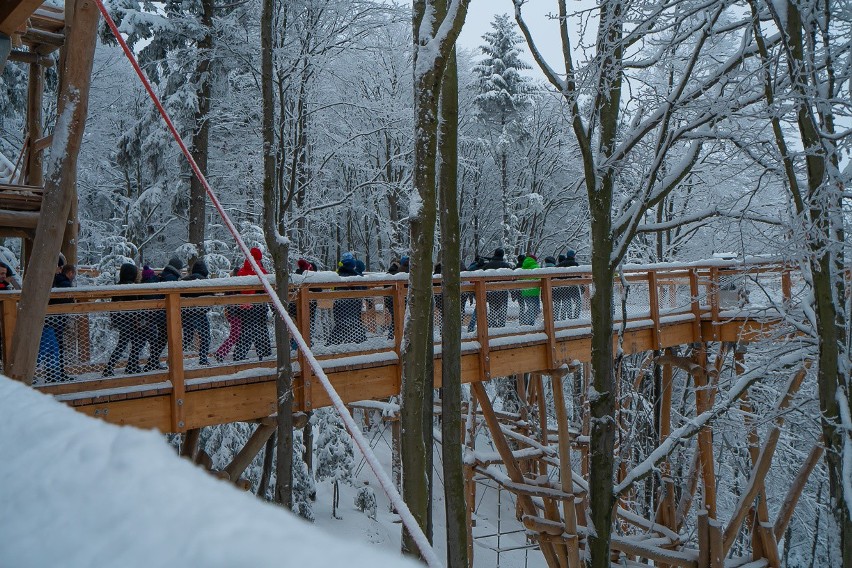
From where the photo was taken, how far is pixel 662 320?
11.0 m

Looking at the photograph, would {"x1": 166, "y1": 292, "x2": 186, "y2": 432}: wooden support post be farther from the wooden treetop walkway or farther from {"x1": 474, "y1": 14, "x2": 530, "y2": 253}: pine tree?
{"x1": 474, "y1": 14, "x2": 530, "y2": 253}: pine tree

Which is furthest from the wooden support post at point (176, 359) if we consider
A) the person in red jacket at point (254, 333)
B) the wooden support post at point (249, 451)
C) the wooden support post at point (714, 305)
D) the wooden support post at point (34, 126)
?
the wooden support post at point (714, 305)

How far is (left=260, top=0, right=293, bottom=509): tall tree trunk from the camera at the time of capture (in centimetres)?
608

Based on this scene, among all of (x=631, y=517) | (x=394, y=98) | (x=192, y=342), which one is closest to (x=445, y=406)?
(x=192, y=342)

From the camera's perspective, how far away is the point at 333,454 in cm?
1752

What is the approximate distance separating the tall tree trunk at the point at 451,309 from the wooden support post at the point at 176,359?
7.72 feet

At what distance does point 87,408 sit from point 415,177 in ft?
10.9

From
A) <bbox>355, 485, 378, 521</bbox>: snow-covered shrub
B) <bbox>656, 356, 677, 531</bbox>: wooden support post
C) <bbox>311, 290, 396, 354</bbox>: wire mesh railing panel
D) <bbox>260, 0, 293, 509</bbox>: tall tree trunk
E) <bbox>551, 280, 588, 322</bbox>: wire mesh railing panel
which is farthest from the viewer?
<bbox>355, 485, 378, 521</bbox>: snow-covered shrub

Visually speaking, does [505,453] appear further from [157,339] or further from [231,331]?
[157,339]

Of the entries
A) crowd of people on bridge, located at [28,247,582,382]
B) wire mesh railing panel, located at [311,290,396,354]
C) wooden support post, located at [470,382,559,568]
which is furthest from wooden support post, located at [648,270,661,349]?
wire mesh railing panel, located at [311,290,396,354]

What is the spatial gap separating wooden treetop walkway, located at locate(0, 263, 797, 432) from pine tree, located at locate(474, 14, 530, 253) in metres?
17.9

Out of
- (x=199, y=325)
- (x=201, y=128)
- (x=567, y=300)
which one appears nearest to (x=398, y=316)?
(x=199, y=325)

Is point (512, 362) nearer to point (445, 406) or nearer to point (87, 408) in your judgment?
point (445, 406)

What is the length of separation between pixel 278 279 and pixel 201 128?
951 cm
